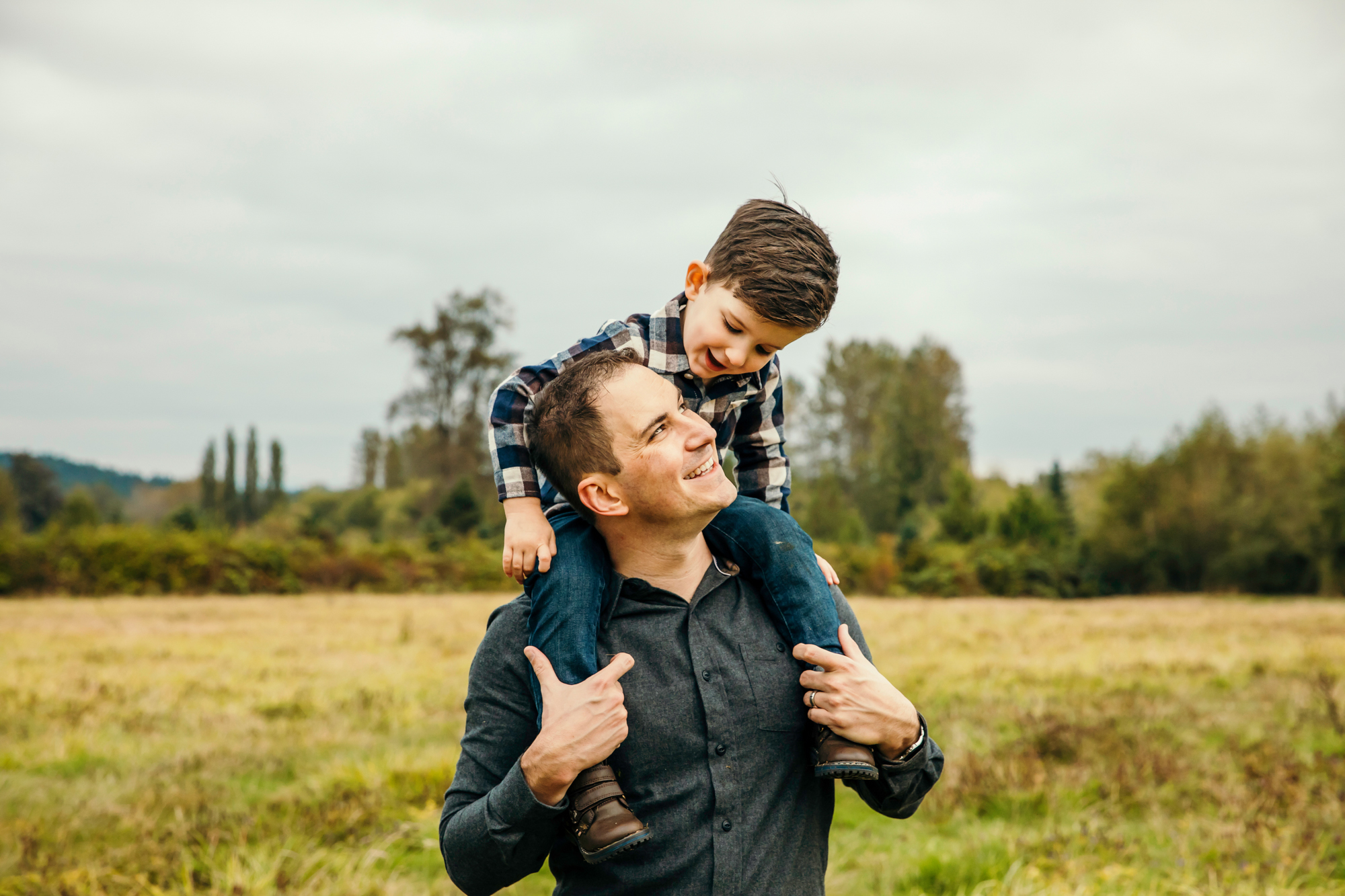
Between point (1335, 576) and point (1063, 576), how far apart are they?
9326 mm

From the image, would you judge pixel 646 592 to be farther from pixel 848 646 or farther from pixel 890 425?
pixel 890 425

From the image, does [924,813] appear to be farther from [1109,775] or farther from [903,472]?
[903,472]

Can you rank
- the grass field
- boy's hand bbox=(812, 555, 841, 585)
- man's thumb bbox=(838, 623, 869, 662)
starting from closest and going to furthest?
man's thumb bbox=(838, 623, 869, 662)
boy's hand bbox=(812, 555, 841, 585)
the grass field

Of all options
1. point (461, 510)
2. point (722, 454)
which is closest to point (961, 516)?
point (461, 510)

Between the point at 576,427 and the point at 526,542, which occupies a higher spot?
the point at 576,427

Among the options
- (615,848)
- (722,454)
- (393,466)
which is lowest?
(615,848)

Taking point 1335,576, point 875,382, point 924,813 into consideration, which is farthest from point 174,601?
point 1335,576

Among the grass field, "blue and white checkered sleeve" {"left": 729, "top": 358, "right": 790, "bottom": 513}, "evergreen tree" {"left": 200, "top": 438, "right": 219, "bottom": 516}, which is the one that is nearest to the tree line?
"evergreen tree" {"left": 200, "top": 438, "right": 219, "bottom": 516}

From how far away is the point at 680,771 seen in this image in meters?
2.03

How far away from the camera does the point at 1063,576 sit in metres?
35.2

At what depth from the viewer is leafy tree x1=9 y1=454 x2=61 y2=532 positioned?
43.3 meters

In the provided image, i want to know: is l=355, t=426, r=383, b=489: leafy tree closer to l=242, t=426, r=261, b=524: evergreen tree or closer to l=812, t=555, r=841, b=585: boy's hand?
l=242, t=426, r=261, b=524: evergreen tree

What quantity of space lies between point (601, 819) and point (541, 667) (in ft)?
1.12

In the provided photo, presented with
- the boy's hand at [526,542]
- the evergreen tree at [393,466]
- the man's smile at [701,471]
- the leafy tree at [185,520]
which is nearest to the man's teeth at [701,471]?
the man's smile at [701,471]
